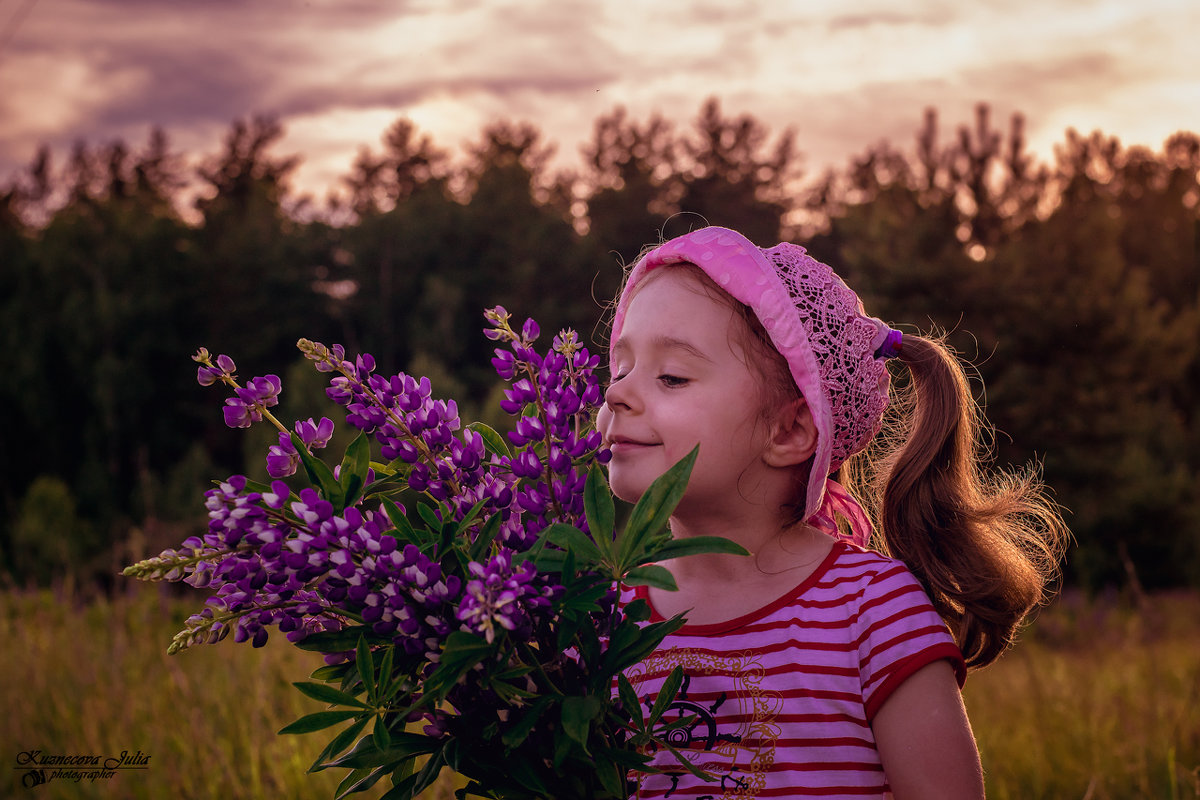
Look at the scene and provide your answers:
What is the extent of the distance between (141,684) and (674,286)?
4375 millimetres

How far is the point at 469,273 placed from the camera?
26828 mm

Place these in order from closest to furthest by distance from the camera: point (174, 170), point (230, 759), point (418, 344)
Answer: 1. point (230, 759)
2. point (418, 344)
3. point (174, 170)

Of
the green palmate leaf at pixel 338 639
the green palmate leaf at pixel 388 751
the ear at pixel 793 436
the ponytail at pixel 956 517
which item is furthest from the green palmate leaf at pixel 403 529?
the ponytail at pixel 956 517

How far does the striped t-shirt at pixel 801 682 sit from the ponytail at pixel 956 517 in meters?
0.23

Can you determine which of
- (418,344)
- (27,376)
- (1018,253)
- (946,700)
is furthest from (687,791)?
(27,376)

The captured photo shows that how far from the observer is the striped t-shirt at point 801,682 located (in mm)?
1682

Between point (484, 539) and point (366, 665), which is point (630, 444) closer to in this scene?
point (484, 539)

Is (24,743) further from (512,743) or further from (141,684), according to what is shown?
(512,743)

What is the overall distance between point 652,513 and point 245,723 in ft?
12.0

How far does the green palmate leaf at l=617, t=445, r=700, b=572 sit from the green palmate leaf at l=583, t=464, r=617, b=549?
19 millimetres

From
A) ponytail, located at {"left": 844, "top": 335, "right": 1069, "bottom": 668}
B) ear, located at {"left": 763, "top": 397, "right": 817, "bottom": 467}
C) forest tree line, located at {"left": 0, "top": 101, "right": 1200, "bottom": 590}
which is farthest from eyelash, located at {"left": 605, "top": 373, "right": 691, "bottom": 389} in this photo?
forest tree line, located at {"left": 0, "top": 101, "right": 1200, "bottom": 590}

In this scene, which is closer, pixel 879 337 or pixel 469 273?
pixel 879 337

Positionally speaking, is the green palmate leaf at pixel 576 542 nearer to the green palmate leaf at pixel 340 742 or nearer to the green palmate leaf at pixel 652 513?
the green palmate leaf at pixel 652 513

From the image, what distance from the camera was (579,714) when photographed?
3.53ft
